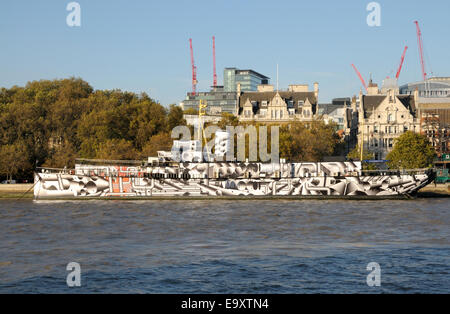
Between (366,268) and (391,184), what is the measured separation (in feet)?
137

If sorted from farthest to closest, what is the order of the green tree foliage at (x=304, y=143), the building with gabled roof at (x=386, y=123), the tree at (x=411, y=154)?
the building with gabled roof at (x=386, y=123) → the green tree foliage at (x=304, y=143) → the tree at (x=411, y=154)

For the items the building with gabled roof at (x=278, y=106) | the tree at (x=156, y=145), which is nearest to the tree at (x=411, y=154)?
the building with gabled roof at (x=278, y=106)

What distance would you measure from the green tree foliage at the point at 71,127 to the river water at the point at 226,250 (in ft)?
111

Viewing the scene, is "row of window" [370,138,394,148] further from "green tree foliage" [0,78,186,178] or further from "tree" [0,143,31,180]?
"tree" [0,143,31,180]

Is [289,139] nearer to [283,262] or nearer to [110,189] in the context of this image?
[110,189]

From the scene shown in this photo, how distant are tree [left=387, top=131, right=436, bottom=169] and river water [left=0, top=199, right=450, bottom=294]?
1312 inches

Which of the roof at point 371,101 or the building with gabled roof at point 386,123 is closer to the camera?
the building with gabled roof at point 386,123

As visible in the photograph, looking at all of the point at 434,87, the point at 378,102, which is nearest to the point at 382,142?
the point at 378,102

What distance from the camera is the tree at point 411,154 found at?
263 ft

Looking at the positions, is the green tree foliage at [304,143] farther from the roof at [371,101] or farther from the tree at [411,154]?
the roof at [371,101]

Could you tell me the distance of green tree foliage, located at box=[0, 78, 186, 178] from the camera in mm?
81125

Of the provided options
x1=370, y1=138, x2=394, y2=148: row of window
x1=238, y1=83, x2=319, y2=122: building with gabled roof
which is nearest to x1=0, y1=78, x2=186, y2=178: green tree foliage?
x1=238, y1=83, x2=319, y2=122: building with gabled roof

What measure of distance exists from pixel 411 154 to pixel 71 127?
52.9 metres
